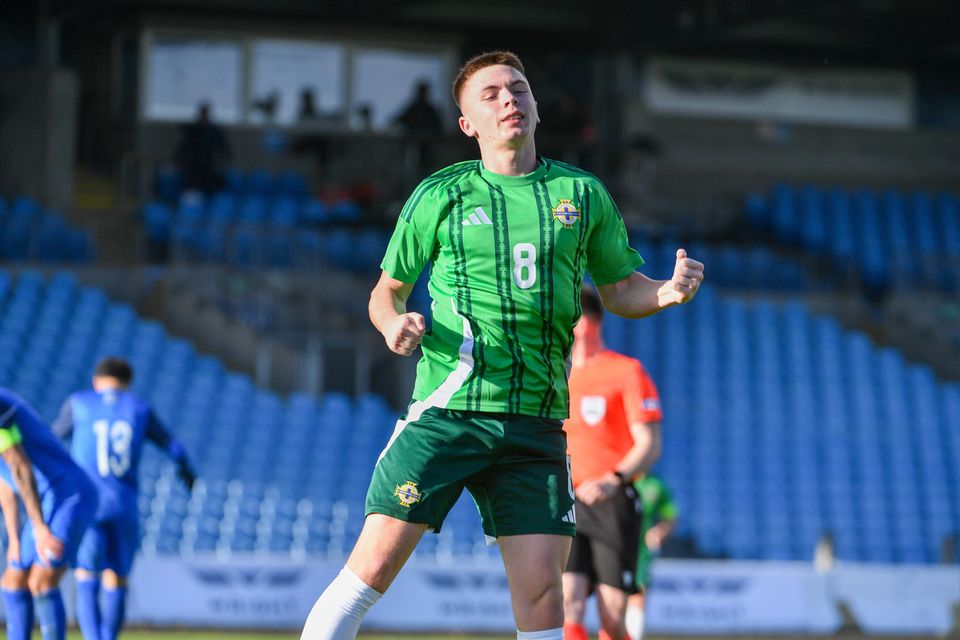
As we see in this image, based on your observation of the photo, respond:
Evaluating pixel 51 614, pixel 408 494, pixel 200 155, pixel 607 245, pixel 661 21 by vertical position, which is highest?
pixel 661 21

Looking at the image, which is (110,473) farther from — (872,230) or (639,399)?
(872,230)

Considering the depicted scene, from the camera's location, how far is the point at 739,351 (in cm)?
2072

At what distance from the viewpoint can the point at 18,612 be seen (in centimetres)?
867

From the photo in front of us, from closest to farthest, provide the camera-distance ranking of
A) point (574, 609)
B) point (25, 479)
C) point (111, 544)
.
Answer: point (25, 479) < point (574, 609) < point (111, 544)

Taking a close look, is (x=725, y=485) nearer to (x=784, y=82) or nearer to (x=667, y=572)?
(x=667, y=572)

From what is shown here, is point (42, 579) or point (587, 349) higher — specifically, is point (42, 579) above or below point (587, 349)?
below

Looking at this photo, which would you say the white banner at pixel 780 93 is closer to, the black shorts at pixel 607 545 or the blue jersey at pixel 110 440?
the blue jersey at pixel 110 440

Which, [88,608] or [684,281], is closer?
[684,281]

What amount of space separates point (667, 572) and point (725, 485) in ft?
11.2

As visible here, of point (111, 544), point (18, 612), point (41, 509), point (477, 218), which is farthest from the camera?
point (111, 544)

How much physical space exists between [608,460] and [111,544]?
351 centimetres

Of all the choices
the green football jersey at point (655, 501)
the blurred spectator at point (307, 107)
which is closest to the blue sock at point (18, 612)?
the green football jersey at point (655, 501)

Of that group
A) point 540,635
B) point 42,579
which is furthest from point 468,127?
point 42,579

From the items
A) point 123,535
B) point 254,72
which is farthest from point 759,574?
point 254,72
